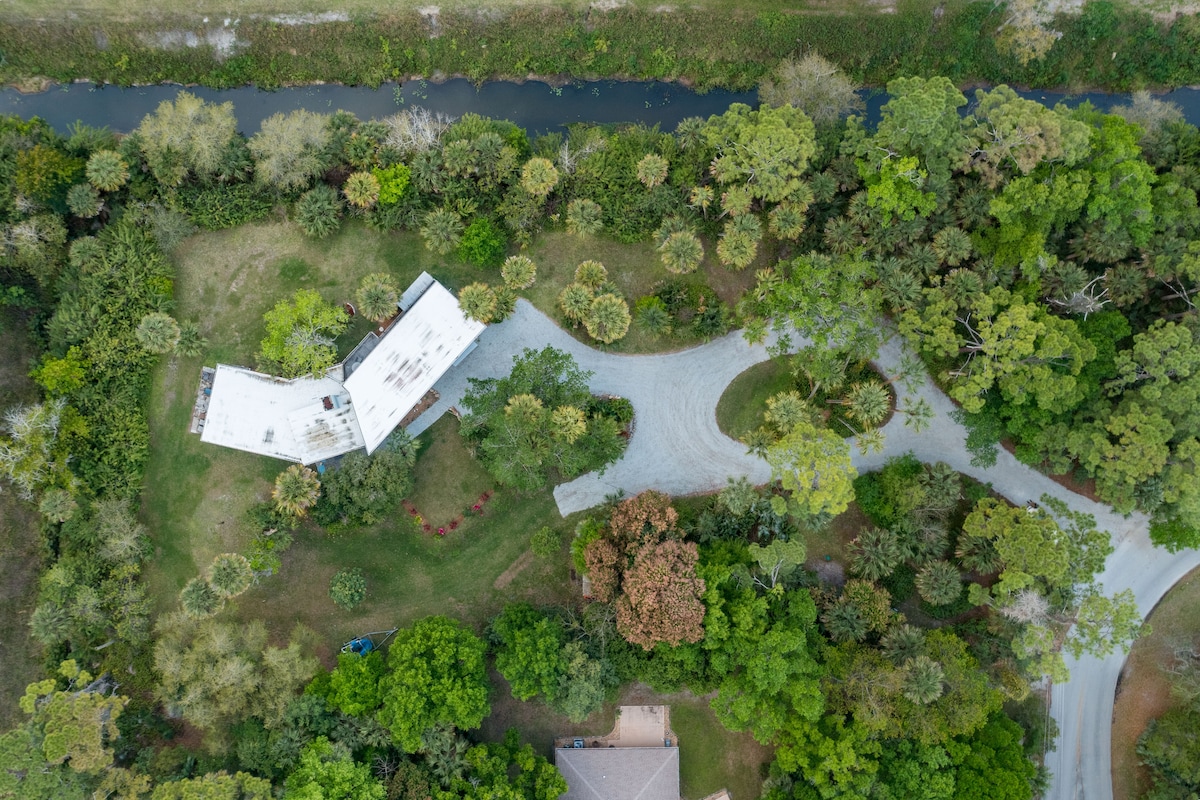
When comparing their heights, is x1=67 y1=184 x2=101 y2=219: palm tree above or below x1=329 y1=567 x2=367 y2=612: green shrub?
above

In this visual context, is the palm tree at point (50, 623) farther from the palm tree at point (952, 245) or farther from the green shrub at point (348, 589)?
the palm tree at point (952, 245)

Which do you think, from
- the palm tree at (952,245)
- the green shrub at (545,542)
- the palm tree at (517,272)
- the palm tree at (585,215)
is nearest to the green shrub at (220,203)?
the palm tree at (517,272)

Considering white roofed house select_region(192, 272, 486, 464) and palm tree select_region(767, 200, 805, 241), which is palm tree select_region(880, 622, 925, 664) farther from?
white roofed house select_region(192, 272, 486, 464)

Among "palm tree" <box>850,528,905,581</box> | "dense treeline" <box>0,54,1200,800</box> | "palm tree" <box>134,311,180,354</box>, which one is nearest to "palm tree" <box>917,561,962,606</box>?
"dense treeline" <box>0,54,1200,800</box>

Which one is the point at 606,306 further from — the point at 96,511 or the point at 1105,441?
the point at 96,511

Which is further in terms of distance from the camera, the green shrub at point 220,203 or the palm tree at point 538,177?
the green shrub at point 220,203

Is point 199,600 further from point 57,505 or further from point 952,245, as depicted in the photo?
point 952,245

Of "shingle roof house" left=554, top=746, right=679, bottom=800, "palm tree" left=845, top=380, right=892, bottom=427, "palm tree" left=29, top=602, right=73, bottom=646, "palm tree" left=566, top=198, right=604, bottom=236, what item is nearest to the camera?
"palm tree" left=29, top=602, right=73, bottom=646
